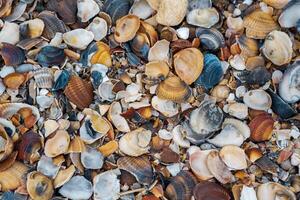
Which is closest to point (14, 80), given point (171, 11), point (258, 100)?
point (171, 11)

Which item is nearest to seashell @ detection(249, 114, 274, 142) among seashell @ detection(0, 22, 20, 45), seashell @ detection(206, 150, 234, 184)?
seashell @ detection(206, 150, 234, 184)

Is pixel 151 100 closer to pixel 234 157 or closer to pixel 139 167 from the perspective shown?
pixel 139 167

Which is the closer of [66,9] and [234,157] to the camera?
[234,157]

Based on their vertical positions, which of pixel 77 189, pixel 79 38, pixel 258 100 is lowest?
pixel 77 189

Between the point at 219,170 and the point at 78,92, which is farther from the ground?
the point at 78,92

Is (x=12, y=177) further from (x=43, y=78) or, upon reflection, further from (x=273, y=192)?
(x=273, y=192)

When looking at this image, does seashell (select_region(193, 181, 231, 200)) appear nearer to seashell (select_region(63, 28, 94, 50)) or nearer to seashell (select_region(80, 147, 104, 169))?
seashell (select_region(80, 147, 104, 169))

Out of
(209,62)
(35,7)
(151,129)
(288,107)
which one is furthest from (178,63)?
(35,7)
